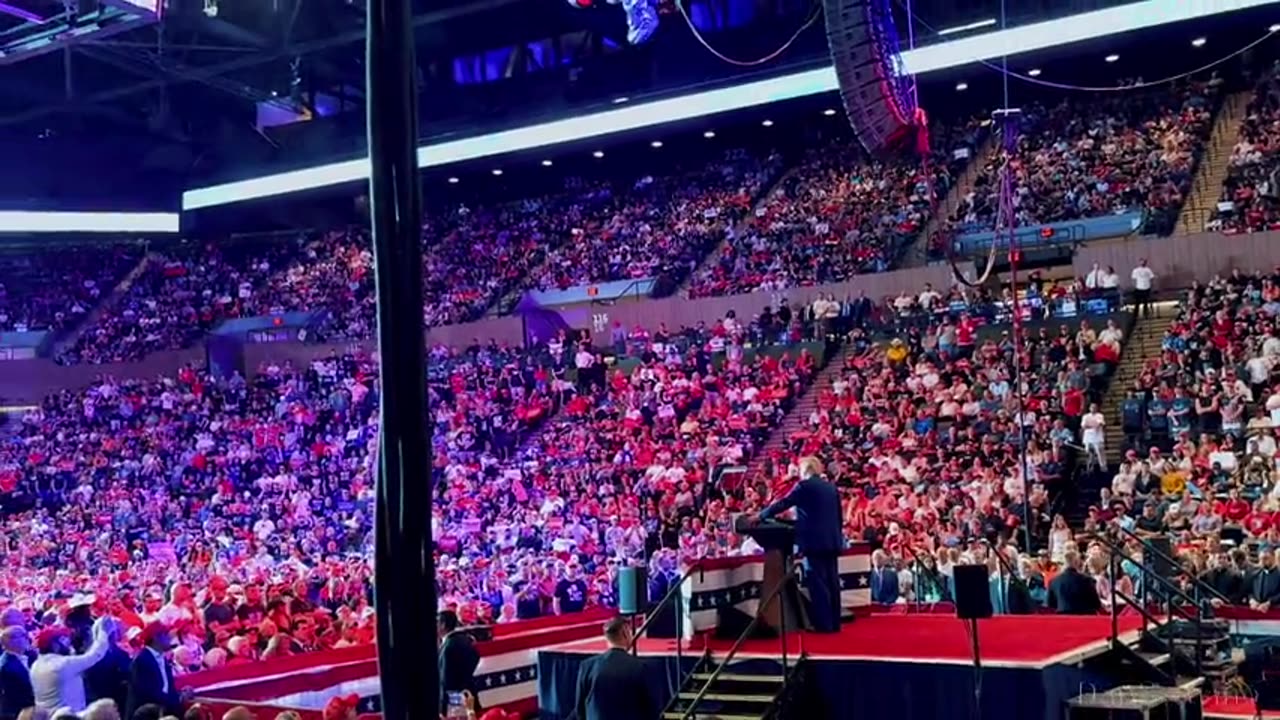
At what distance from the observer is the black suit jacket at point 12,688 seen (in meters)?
8.59

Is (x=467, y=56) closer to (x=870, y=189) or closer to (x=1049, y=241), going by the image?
(x=870, y=189)

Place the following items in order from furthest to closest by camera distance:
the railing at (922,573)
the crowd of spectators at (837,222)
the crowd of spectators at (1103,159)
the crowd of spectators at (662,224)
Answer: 1. the crowd of spectators at (662,224)
2. the crowd of spectators at (837,222)
3. the crowd of spectators at (1103,159)
4. the railing at (922,573)

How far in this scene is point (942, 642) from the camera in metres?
9.17

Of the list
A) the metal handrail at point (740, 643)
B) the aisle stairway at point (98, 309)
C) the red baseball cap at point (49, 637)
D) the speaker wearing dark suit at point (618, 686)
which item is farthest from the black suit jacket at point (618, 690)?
the aisle stairway at point (98, 309)

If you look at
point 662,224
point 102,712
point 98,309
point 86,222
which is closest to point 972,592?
point 102,712

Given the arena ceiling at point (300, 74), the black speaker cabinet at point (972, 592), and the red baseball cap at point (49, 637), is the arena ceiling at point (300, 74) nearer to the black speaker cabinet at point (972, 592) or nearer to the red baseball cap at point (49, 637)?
the red baseball cap at point (49, 637)

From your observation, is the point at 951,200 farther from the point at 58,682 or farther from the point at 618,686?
the point at 58,682

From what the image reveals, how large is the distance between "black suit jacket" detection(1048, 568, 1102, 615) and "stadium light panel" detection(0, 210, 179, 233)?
94.6ft

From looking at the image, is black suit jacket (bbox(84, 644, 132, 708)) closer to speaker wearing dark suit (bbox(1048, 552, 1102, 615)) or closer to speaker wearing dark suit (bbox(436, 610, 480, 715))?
speaker wearing dark suit (bbox(436, 610, 480, 715))

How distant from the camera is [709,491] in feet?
65.8

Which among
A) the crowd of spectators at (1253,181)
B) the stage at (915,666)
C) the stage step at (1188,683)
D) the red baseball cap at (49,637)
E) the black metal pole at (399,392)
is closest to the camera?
the black metal pole at (399,392)

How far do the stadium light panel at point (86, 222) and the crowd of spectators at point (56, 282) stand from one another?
10.1ft

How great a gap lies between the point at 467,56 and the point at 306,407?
11111mm

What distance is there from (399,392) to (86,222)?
35046 mm
